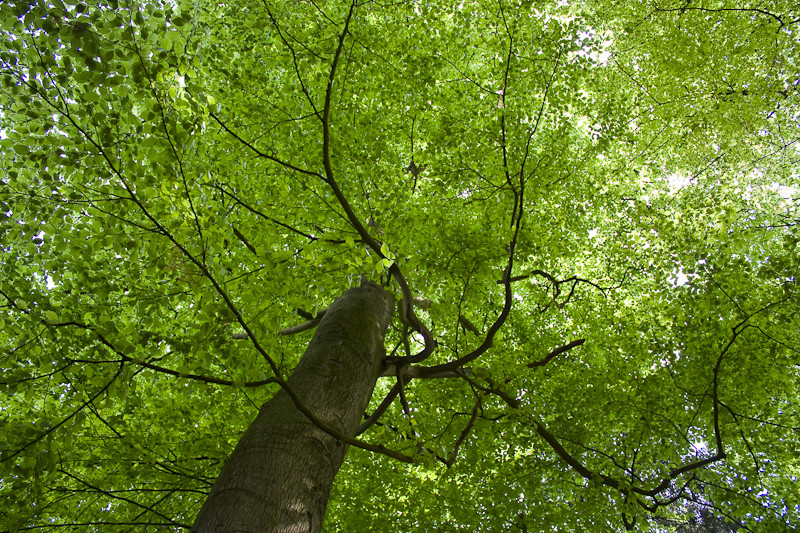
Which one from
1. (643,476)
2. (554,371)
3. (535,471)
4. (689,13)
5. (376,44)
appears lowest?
(535,471)

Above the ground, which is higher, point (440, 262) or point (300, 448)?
point (440, 262)

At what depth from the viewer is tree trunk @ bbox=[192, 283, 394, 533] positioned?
7.07ft

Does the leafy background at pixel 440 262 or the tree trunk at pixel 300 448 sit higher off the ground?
the leafy background at pixel 440 262

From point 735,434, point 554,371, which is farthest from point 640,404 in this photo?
point 554,371

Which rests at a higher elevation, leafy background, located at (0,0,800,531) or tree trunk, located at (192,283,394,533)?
leafy background, located at (0,0,800,531)

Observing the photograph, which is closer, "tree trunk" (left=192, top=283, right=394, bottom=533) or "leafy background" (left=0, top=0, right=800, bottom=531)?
"tree trunk" (left=192, top=283, right=394, bottom=533)

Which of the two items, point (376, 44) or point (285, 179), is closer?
point (285, 179)

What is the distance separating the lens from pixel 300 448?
2.54m

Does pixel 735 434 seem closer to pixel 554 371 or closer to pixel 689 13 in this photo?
pixel 554 371

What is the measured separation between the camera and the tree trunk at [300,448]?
2.15 m

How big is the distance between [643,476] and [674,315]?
90.9 inches

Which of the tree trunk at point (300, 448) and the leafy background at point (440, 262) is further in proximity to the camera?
the leafy background at point (440, 262)

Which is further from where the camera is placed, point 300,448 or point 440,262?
point 440,262

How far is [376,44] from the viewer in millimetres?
5336
